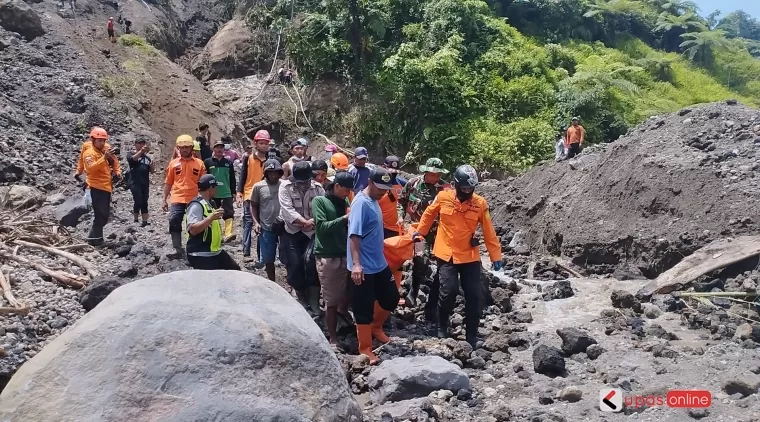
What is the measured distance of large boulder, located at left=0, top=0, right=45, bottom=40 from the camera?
17062 mm

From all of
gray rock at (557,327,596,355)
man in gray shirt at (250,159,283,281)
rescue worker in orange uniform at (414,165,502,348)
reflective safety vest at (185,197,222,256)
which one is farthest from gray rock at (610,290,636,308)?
reflective safety vest at (185,197,222,256)

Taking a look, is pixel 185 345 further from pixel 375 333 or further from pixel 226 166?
pixel 226 166

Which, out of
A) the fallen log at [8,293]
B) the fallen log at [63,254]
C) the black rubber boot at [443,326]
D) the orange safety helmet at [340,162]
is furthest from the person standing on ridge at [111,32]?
the black rubber boot at [443,326]

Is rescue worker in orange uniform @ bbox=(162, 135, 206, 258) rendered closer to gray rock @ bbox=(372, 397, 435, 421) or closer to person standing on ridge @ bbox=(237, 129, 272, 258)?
person standing on ridge @ bbox=(237, 129, 272, 258)

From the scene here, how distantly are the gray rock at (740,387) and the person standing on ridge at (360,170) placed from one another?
4.16 meters

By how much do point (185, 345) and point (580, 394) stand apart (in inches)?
112

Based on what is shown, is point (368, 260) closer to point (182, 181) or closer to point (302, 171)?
point (302, 171)

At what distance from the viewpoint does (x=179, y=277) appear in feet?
13.6

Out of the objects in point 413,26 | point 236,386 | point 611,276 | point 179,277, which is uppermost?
point 413,26

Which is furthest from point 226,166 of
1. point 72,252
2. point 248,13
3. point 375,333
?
point 248,13

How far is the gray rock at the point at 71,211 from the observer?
10047 millimetres

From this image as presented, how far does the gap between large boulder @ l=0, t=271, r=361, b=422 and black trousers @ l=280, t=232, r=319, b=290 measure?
2.54 m

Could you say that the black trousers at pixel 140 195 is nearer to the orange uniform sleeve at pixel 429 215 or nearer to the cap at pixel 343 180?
the cap at pixel 343 180

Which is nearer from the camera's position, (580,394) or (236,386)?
(236,386)
